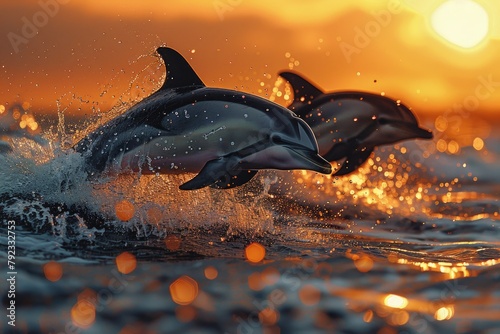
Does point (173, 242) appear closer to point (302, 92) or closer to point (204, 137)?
point (204, 137)

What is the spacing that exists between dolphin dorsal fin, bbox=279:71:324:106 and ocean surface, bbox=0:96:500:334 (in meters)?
Result: 1.36

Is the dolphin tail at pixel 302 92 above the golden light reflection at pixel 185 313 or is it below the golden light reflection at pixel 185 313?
above

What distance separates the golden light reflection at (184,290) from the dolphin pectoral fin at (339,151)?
543 centimetres

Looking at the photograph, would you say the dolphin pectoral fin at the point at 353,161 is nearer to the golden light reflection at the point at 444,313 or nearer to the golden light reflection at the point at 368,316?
the golden light reflection at the point at 444,313

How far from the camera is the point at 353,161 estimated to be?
461 inches

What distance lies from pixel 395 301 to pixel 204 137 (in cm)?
295

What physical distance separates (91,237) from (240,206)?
2089 millimetres

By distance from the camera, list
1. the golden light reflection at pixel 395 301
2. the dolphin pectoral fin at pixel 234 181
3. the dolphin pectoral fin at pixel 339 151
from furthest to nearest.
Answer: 1. the dolphin pectoral fin at pixel 339 151
2. the dolphin pectoral fin at pixel 234 181
3. the golden light reflection at pixel 395 301

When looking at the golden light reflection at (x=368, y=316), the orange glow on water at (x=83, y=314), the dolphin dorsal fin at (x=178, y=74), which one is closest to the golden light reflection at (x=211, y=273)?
the orange glow on water at (x=83, y=314)

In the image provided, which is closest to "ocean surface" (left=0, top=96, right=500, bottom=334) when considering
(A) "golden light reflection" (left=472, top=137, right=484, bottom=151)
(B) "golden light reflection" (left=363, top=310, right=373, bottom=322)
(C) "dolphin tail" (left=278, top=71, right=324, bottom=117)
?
(B) "golden light reflection" (left=363, top=310, right=373, bottom=322)

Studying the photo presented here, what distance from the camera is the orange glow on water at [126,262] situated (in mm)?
6861

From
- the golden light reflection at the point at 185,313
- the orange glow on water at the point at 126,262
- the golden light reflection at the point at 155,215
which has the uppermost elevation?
the golden light reflection at the point at 155,215

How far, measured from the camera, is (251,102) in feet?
27.6

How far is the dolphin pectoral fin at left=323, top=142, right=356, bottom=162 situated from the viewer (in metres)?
11.7
